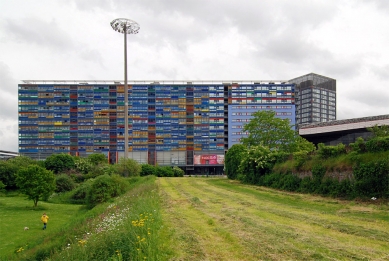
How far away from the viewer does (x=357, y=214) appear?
52.4ft

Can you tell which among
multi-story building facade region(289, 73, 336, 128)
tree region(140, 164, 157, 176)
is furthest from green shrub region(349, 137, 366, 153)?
multi-story building facade region(289, 73, 336, 128)

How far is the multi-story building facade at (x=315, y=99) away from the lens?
168375 mm

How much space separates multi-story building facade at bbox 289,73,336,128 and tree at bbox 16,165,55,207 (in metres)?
139

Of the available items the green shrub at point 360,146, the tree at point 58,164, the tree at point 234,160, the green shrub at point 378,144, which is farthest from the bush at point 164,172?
the green shrub at point 378,144

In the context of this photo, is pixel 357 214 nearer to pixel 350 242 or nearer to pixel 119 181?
pixel 350 242

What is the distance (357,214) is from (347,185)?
605cm

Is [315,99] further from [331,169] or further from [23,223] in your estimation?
[23,223]

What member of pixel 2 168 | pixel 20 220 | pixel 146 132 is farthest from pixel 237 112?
pixel 20 220

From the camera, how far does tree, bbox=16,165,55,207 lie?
4723cm

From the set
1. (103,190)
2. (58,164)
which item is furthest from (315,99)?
(103,190)

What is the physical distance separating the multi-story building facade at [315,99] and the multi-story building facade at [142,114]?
50.4m

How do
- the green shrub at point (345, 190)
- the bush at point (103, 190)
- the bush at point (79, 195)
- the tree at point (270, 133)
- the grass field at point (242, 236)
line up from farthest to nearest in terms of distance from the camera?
1. the bush at point (79, 195)
2. the tree at point (270, 133)
3. the bush at point (103, 190)
4. the green shrub at point (345, 190)
5. the grass field at point (242, 236)

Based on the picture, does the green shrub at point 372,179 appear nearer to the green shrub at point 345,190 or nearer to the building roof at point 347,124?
the green shrub at point 345,190

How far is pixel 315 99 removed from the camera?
168m
